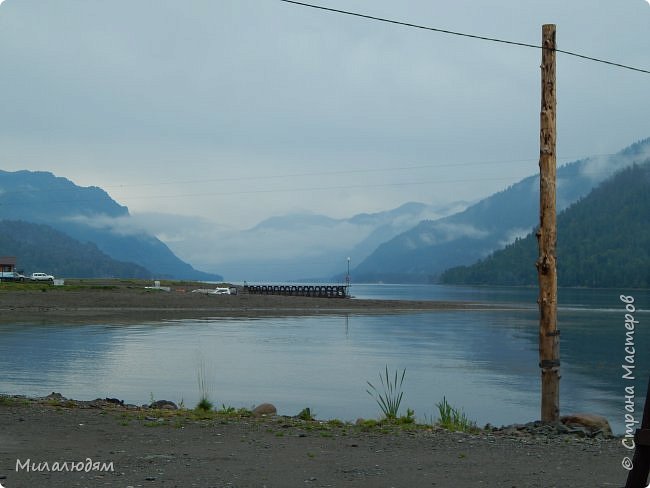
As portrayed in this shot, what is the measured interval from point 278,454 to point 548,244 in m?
5.96

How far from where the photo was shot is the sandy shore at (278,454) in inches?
368

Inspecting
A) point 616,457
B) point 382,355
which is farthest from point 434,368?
point 616,457

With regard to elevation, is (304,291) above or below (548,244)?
below

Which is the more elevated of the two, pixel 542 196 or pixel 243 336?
pixel 542 196

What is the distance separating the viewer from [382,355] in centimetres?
3494

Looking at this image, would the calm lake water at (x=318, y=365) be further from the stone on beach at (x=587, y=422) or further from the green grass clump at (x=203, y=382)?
the stone on beach at (x=587, y=422)

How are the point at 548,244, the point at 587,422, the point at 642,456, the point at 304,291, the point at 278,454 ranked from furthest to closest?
1. the point at 304,291
2. the point at 587,422
3. the point at 548,244
4. the point at 278,454
5. the point at 642,456

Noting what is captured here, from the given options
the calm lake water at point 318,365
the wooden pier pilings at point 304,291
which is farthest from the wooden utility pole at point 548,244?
the wooden pier pilings at point 304,291

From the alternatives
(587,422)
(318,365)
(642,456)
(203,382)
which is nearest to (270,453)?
(642,456)

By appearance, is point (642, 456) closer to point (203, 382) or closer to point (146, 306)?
point (203, 382)

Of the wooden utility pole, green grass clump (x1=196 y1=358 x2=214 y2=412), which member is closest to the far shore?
green grass clump (x1=196 y1=358 x2=214 y2=412)

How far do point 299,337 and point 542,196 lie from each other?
31.9m

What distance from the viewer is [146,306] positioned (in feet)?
230

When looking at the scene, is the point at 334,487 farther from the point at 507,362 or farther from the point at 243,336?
the point at 243,336
